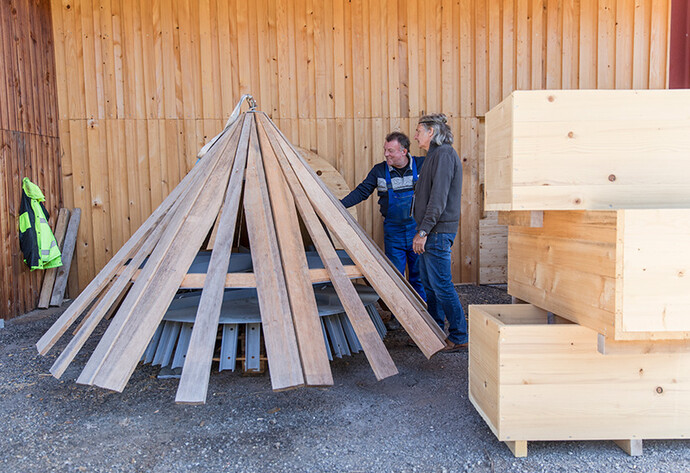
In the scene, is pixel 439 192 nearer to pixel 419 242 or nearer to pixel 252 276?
pixel 419 242

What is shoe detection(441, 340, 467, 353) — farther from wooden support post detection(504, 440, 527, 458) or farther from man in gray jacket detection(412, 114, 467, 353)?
wooden support post detection(504, 440, 527, 458)

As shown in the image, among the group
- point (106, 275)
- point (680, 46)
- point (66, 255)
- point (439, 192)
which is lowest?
point (66, 255)

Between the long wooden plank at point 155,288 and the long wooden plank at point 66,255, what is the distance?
→ 3234 millimetres

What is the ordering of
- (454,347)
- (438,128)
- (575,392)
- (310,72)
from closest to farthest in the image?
(575,392), (438,128), (454,347), (310,72)

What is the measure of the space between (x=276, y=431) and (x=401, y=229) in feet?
8.33

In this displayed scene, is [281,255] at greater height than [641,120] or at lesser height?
lesser

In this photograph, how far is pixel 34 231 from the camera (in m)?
5.30

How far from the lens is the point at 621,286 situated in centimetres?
194

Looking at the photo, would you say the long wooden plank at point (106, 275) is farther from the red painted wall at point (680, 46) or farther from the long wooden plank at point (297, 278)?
the red painted wall at point (680, 46)

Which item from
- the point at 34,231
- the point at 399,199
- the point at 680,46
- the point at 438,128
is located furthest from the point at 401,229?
the point at 680,46

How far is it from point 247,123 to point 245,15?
287cm

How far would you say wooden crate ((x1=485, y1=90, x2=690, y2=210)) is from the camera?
7.04ft

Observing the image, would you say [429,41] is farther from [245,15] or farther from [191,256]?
[191,256]

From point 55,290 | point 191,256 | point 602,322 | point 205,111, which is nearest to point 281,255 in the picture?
point 191,256
